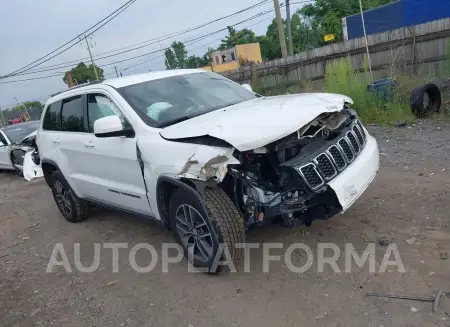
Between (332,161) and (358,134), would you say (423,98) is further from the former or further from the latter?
(332,161)

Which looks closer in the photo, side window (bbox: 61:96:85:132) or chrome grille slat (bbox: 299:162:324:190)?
chrome grille slat (bbox: 299:162:324:190)

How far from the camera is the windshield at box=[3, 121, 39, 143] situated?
12.2 metres

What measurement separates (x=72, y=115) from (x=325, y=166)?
3.30 meters

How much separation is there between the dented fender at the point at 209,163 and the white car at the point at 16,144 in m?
8.64

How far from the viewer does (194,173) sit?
3.35 meters

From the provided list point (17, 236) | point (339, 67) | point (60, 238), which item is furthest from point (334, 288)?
point (339, 67)

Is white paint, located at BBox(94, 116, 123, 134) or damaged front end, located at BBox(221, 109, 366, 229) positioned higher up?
white paint, located at BBox(94, 116, 123, 134)

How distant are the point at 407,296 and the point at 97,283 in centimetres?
273

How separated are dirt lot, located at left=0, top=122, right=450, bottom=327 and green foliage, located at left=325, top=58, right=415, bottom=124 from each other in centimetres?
308

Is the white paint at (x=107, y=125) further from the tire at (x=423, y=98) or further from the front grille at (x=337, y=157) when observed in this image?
the tire at (x=423, y=98)

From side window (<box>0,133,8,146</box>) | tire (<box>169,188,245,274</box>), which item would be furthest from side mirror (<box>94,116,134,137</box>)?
side window (<box>0,133,8,146</box>)

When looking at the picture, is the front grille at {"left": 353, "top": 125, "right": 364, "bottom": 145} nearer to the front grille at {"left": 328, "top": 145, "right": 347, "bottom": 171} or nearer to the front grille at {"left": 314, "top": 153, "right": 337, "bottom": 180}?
the front grille at {"left": 328, "top": 145, "right": 347, "bottom": 171}

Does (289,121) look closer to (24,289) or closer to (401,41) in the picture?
(24,289)

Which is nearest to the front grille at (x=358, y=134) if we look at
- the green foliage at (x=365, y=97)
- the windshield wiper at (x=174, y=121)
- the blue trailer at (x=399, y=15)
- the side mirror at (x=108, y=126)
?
the windshield wiper at (x=174, y=121)
